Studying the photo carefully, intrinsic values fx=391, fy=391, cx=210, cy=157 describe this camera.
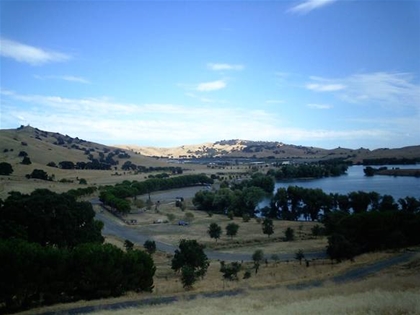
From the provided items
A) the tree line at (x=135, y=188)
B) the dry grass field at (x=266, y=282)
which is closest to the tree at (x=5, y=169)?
the dry grass field at (x=266, y=282)

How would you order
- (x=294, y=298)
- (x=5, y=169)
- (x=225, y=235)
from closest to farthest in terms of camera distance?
(x=294, y=298)
(x=225, y=235)
(x=5, y=169)

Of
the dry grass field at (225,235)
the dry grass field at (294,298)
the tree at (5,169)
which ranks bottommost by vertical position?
the dry grass field at (225,235)

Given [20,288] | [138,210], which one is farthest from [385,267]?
[138,210]

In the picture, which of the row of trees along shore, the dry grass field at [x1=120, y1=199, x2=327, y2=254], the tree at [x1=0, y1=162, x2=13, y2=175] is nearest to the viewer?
the row of trees along shore

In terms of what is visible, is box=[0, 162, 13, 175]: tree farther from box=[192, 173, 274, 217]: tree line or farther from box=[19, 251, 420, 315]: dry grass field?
box=[19, 251, 420, 315]: dry grass field

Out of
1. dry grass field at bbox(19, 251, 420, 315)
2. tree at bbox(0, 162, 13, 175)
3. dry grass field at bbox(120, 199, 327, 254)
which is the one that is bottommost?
dry grass field at bbox(120, 199, 327, 254)

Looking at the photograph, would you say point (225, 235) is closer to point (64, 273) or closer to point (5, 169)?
point (64, 273)

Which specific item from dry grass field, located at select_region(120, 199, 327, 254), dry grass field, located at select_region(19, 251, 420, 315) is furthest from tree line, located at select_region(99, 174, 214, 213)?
dry grass field, located at select_region(19, 251, 420, 315)

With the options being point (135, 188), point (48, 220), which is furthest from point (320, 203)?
point (48, 220)

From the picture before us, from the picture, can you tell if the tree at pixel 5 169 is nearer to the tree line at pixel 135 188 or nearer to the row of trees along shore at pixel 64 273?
the tree line at pixel 135 188

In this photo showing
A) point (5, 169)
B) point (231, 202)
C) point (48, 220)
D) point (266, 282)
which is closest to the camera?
point (266, 282)

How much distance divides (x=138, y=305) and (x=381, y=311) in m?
15.9

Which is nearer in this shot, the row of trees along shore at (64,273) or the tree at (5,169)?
the row of trees along shore at (64,273)

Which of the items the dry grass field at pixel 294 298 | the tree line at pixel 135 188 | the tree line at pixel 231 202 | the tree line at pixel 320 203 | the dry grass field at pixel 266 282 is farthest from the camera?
the tree line at pixel 231 202
